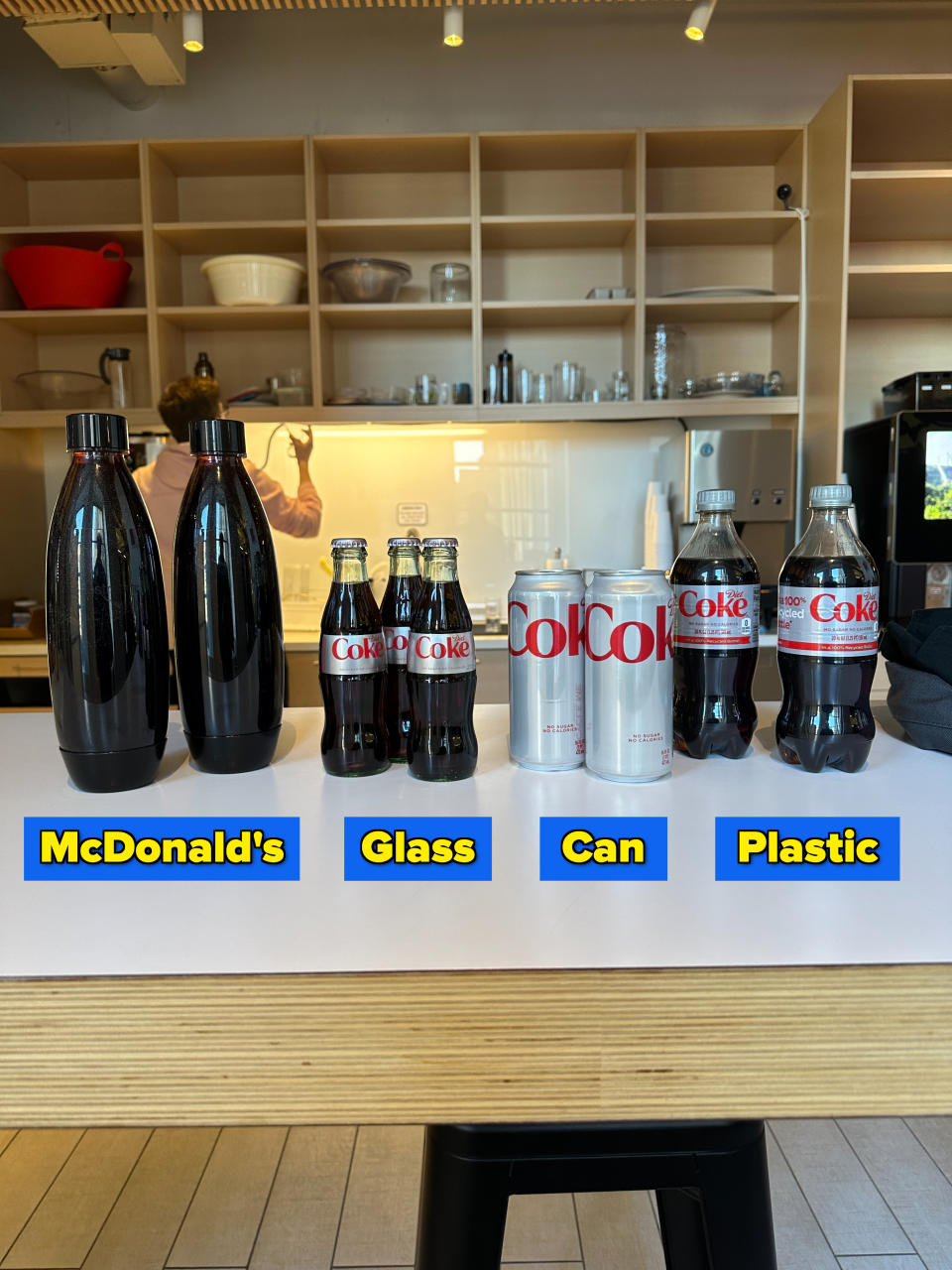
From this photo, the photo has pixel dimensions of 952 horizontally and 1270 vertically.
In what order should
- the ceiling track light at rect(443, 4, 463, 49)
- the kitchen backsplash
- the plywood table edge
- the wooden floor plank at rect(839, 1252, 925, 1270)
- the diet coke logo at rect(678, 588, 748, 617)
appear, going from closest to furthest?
1. the plywood table edge
2. the diet coke logo at rect(678, 588, 748, 617)
3. the wooden floor plank at rect(839, 1252, 925, 1270)
4. the ceiling track light at rect(443, 4, 463, 49)
5. the kitchen backsplash

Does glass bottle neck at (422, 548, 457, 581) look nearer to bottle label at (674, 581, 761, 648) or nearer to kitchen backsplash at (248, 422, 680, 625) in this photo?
bottle label at (674, 581, 761, 648)

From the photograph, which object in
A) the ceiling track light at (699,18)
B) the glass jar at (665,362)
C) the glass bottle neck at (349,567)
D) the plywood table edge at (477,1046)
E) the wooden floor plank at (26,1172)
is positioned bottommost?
the wooden floor plank at (26,1172)

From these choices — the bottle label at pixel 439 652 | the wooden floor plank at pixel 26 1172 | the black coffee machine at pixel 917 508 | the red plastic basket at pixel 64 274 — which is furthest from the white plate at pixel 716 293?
the wooden floor plank at pixel 26 1172

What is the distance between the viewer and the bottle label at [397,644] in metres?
0.92

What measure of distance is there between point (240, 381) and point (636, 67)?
5.87 feet

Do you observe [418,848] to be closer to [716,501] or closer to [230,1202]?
[716,501]

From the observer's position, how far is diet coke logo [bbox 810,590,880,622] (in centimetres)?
83

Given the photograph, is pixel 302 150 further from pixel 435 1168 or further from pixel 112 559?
pixel 435 1168

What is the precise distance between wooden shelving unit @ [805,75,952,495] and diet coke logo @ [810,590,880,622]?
2.08 meters

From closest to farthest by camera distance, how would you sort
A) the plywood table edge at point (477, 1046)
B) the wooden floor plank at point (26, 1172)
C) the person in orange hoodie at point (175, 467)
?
the plywood table edge at point (477, 1046), the wooden floor plank at point (26, 1172), the person in orange hoodie at point (175, 467)

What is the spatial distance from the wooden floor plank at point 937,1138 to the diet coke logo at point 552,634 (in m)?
1.20

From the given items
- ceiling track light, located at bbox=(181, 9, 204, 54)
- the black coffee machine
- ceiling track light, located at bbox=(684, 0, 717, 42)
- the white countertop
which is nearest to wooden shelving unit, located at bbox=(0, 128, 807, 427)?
the black coffee machine

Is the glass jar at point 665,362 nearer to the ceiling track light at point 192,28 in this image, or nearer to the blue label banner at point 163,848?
the ceiling track light at point 192,28

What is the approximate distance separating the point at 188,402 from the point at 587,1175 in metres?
2.07
